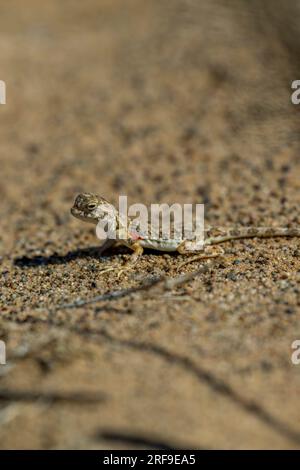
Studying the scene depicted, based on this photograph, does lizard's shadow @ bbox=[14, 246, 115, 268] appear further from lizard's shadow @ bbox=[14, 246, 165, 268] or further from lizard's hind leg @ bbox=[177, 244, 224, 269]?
lizard's hind leg @ bbox=[177, 244, 224, 269]

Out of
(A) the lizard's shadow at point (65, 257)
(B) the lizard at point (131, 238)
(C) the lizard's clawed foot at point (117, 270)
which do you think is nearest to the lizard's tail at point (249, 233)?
(B) the lizard at point (131, 238)


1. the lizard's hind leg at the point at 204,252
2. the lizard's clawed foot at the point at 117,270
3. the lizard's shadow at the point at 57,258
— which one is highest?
the lizard's hind leg at the point at 204,252

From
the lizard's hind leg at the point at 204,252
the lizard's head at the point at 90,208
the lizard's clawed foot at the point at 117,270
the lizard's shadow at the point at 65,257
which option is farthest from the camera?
the lizard's shadow at the point at 65,257

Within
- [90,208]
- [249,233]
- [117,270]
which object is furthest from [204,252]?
[90,208]

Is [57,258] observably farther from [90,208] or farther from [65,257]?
[90,208]

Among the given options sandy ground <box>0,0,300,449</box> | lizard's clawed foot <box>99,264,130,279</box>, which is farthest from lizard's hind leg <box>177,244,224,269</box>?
lizard's clawed foot <box>99,264,130,279</box>

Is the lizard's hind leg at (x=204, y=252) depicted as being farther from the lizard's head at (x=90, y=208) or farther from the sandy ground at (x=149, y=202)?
the lizard's head at (x=90, y=208)
